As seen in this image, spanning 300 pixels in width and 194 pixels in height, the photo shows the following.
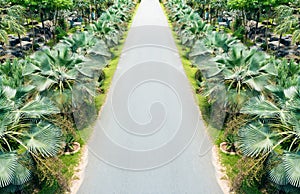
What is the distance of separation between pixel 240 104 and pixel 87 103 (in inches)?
322

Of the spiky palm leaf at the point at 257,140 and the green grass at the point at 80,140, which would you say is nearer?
the spiky palm leaf at the point at 257,140

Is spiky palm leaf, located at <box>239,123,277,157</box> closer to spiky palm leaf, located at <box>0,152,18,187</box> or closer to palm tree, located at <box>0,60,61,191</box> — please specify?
palm tree, located at <box>0,60,61,191</box>

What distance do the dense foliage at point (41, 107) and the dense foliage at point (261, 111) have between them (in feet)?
20.6

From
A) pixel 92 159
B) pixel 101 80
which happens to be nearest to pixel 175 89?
pixel 101 80

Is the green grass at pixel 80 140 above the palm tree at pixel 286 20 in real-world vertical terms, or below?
below

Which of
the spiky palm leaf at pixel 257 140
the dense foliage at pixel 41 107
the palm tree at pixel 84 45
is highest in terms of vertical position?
the spiky palm leaf at pixel 257 140

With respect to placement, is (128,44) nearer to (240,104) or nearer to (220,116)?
(220,116)

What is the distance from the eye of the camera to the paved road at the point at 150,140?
14414mm

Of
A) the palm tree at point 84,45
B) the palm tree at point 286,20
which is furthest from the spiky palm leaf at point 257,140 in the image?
the palm tree at point 286,20

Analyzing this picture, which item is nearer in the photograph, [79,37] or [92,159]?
[92,159]

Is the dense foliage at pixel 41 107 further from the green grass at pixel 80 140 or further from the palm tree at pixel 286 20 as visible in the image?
the palm tree at pixel 286 20

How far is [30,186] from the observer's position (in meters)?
13.2

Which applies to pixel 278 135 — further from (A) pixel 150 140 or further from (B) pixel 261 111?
(A) pixel 150 140

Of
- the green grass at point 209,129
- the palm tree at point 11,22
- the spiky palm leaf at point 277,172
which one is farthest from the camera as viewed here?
the palm tree at point 11,22
